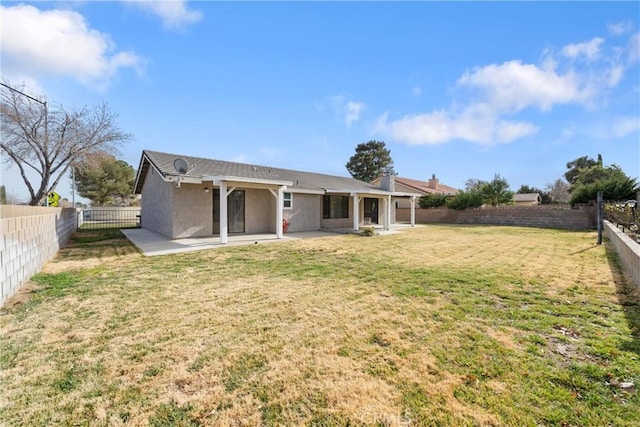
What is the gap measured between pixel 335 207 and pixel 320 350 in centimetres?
1640

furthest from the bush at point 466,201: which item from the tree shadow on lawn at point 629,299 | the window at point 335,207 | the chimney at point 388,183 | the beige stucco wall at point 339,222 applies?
the tree shadow on lawn at point 629,299

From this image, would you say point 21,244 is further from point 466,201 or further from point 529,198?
point 529,198

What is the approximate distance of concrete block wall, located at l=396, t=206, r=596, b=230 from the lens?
2025 centimetres

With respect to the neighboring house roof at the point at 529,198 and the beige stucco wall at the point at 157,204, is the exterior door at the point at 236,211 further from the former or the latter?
the neighboring house roof at the point at 529,198

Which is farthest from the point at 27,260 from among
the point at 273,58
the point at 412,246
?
the point at 273,58

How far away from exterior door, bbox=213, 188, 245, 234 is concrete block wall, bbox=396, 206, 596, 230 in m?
17.6

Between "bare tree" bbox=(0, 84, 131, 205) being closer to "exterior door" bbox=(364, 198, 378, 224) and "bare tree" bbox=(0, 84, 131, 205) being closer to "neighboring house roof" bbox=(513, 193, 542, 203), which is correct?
"exterior door" bbox=(364, 198, 378, 224)

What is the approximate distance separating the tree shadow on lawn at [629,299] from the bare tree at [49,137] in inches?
1189

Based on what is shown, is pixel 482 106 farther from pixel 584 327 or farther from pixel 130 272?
pixel 130 272

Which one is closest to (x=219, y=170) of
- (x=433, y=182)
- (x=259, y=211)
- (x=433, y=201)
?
(x=259, y=211)

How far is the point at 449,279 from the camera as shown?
6.52m

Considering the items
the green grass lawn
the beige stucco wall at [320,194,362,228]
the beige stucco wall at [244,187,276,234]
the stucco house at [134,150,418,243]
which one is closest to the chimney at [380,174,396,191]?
the stucco house at [134,150,418,243]

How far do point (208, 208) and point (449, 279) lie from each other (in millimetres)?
10773

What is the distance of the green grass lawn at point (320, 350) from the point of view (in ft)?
8.11
